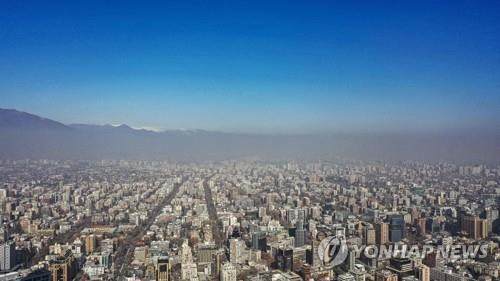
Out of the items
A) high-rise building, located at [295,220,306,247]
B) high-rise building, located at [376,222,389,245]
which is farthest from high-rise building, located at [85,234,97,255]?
high-rise building, located at [376,222,389,245]

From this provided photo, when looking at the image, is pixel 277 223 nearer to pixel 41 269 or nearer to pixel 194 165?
pixel 41 269

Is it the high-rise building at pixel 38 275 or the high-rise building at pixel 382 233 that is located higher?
the high-rise building at pixel 382 233

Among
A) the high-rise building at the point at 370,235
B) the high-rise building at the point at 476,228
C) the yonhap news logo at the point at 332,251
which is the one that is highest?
the high-rise building at the point at 476,228

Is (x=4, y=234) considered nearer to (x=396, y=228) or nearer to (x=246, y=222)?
(x=246, y=222)

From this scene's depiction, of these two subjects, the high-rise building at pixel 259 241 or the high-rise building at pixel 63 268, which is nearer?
the high-rise building at pixel 63 268

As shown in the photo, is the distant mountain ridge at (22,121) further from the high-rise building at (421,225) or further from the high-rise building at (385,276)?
the high-rise building at (421,225)

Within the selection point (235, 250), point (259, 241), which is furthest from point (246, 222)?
point (235, 250)

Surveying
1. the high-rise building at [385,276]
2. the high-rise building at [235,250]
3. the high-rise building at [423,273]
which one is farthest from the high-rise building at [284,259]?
the high-rise building at [423,273]
